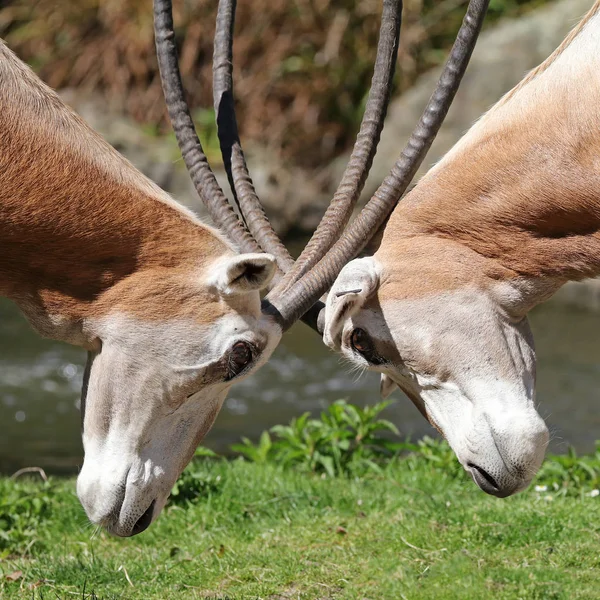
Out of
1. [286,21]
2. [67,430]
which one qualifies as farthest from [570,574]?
[286,21]

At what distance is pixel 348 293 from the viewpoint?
413 cm

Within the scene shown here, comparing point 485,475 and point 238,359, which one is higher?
point 238,359

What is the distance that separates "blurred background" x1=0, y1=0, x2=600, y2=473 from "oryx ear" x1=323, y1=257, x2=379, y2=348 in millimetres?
4409

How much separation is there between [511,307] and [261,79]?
434 inches

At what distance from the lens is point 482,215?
4.22 metres

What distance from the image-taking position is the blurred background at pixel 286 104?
31.5ft

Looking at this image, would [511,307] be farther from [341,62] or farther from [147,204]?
[341,62]

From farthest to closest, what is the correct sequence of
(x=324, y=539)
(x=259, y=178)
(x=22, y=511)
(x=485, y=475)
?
1. (x=259, y=178)
2. (x=22, y=511)
3. (x=324, y=539)
4. (x=485, y=475)

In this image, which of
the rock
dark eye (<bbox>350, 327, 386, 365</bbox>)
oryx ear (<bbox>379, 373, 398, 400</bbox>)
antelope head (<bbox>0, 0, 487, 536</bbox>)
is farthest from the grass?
the rock

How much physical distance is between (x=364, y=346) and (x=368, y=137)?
2.81 ft

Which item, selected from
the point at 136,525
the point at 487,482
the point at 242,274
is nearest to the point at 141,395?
the point at 136,525

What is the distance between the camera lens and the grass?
4.21m

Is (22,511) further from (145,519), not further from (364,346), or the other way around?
(364,346)

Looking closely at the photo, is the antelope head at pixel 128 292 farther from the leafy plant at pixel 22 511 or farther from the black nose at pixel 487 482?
the leafy plant at pixel 22 511
